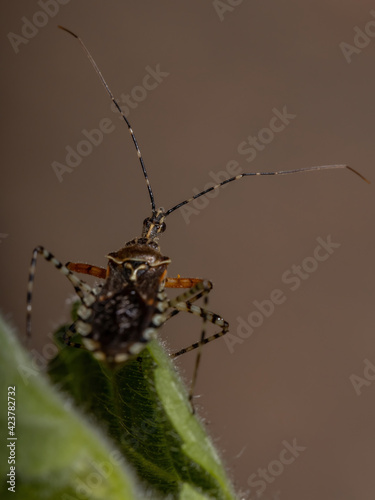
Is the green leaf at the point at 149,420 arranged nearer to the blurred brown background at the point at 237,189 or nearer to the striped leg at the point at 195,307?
the striped leg at the point at 195,307

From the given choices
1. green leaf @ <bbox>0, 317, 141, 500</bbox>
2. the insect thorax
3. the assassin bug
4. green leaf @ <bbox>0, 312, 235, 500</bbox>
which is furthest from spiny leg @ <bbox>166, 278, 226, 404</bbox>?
green leaf @ <bbox>0, 317, 141, 500</bbox>

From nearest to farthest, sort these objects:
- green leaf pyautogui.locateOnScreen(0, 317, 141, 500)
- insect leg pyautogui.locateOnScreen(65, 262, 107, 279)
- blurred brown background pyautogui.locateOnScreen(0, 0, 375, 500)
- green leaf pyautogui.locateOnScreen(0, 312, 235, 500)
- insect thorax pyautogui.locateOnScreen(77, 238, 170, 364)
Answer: green leaf pyautogui.locateOnScreen(0, 317, 141, 500)
green leaf pyautogui.locateOnScreen(0, 312, 235, 500)
insect thorax pyautogui.locateOnScreen(77, 238, 170, 364)
insect leg pyautogui.locateOnScreen(65, 262, 107, 279)
blurred brown background pyautogui.locateOnScreen(0, 0, 375, 500)

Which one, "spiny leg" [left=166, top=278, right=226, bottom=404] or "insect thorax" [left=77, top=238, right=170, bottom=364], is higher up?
"insect thorax" [left=77, top=238, right=170, bottom=364]

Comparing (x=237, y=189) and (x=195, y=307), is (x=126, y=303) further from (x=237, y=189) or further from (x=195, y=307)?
(x=237, y=189)

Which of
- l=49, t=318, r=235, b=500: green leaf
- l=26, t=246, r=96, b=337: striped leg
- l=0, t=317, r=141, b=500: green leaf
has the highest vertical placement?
l=26, t=246, r=96, b=337: striped leg

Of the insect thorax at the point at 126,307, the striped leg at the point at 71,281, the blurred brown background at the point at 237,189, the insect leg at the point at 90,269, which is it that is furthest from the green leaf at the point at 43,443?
the blurred brown background at the point at 237,189

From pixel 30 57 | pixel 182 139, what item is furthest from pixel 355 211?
pixel 30 57

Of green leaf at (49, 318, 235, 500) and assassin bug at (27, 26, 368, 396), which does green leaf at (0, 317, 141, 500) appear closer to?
green leaf at (49, 318, 235, 500)

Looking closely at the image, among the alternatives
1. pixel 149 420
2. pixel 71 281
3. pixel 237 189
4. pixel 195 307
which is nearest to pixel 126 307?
pixel 71 281
